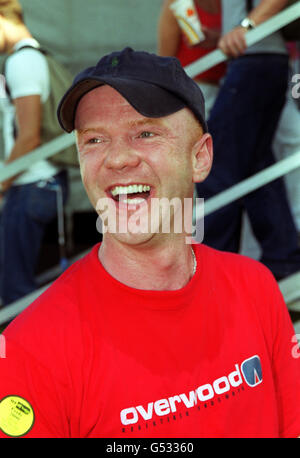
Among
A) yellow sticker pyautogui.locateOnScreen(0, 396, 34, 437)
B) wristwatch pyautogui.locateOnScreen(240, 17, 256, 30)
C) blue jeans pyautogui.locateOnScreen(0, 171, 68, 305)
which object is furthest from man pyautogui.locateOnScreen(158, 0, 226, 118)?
yellow sticker pyautogui.locateOnScreen(0, 396, 34, 437)

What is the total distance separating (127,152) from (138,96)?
0.09 m

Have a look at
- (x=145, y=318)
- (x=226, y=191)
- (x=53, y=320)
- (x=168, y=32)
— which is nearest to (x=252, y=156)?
(x=226, y=191)

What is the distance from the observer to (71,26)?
184 inches

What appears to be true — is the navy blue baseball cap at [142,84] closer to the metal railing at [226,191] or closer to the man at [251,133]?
the metal railing at [226,191]

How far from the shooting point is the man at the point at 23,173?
1.86 meters

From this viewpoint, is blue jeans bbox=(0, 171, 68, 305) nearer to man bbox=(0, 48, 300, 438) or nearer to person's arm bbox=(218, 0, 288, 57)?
person's arm bbox=(218, 0, 288, 57)

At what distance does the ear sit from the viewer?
100 cm

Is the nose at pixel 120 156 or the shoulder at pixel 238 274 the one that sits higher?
the nose at pixel 120 156

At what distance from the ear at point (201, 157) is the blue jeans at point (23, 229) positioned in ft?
3.55

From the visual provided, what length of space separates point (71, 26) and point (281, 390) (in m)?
4.26

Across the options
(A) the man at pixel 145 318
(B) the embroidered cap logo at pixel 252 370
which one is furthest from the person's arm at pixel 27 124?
(B) the embroidered cap logo at pixel 252 370

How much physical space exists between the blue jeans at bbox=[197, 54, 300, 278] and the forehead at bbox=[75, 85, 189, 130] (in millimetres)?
1037

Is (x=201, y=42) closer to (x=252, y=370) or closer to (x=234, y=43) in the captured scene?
(x=234, y=43)

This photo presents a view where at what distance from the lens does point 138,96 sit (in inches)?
33.8
